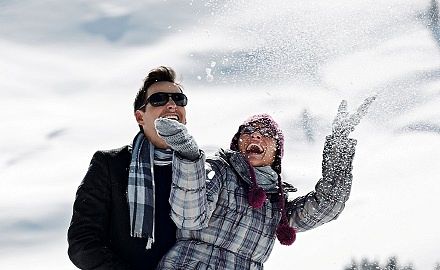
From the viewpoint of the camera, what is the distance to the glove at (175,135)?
541cm

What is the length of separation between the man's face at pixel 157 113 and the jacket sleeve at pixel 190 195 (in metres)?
0.63

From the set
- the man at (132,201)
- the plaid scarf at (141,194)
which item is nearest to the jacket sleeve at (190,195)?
the plaid scarf at (141,194)

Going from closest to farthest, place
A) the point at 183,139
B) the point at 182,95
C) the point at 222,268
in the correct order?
the point at 183,139
the point at 222,268
the point at 182,95

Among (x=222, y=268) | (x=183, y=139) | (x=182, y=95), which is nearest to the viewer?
(x=183, y=139)

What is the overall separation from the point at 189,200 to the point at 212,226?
1.45ft

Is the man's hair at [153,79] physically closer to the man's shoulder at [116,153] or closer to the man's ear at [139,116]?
the man's ear at [139,116]

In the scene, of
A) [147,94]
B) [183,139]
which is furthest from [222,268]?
[147,94]

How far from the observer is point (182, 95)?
6.34 meters

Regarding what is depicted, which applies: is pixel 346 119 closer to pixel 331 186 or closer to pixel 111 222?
pixel 331 186

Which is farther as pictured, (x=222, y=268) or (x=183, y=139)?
(x=222, y=268)

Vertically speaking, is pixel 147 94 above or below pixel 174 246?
above

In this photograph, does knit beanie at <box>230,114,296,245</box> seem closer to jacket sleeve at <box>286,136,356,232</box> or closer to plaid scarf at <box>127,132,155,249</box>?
jacket sleeve at <box>286,136,356,232</box>

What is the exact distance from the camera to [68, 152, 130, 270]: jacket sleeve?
5.96 m

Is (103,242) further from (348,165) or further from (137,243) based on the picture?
(348,165)
